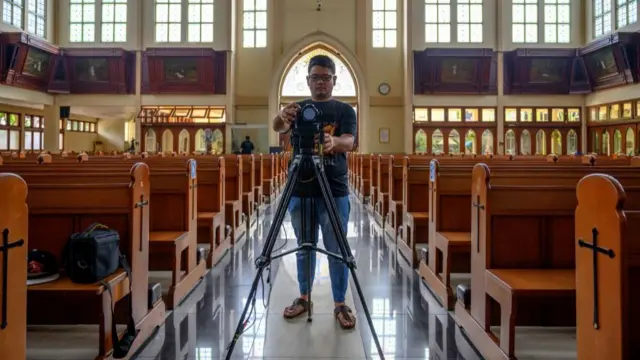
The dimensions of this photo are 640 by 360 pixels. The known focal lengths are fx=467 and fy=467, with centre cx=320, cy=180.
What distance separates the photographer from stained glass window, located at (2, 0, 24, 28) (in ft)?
48.4

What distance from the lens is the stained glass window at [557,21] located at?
18297 mm

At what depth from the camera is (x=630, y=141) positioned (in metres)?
15.3

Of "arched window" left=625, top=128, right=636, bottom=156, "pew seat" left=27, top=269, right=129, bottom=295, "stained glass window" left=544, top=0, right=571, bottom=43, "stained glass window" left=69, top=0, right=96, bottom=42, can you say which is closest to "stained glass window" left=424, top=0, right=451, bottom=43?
"stained glass window" left=544, top=0, right=571, bottom=43

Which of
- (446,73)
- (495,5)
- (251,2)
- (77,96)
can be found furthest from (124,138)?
(495,5)

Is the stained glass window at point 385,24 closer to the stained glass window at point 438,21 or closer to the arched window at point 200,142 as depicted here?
the stained glass window at point 438,21

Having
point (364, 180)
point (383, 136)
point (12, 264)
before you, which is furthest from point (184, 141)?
point (12, 264)

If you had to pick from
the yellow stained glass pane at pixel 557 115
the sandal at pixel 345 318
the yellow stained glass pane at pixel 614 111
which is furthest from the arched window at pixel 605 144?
the sandal at pixel 345 318

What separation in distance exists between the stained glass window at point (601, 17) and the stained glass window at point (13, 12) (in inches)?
798

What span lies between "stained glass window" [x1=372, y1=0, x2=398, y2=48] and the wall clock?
1.65 meters

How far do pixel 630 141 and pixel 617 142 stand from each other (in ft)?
2.96

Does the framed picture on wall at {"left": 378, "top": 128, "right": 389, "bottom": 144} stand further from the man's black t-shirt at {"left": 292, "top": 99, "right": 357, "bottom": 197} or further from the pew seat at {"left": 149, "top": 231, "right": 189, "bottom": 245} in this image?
the man's black t-shirt at {"left": 292, "top": 99, "right": 357, "bottom": 197}

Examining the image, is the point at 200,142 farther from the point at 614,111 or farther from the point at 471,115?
the point at 614,111

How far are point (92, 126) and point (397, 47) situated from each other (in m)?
15.5

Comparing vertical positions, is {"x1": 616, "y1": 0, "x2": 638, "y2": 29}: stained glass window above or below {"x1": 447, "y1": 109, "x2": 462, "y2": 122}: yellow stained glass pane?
above
